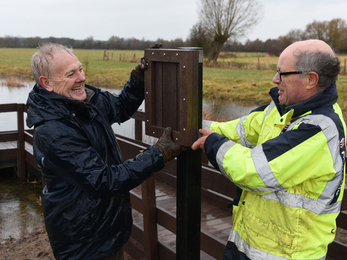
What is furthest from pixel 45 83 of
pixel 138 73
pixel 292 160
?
pixel 292 160

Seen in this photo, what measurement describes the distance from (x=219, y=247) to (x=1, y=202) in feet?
15.3

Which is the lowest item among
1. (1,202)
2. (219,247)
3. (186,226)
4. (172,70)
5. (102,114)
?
(1,202)

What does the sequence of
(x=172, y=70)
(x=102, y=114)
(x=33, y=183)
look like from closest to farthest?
(x=172, y=70) < (x=102, y=114) < (x=33, y=183)

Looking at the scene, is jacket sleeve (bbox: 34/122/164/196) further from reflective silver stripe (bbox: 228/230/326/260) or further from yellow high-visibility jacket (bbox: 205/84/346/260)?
reflective silver stripe (bbox: 228/230/326/260)

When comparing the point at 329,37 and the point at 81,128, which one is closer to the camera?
the point at 81,128

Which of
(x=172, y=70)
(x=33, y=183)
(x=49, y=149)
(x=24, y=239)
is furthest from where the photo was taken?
(x=33, y=183)

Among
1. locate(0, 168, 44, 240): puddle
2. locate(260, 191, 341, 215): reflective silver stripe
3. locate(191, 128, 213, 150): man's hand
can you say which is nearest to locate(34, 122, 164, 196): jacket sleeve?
locate(191, 128, 213, 150): man's hand

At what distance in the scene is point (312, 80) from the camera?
5.87ft

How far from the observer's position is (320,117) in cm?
171

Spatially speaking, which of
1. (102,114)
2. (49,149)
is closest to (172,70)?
(102,114)

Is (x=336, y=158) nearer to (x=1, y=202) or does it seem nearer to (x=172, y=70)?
(x=172, y=70)

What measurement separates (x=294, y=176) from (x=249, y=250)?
0.51 meters

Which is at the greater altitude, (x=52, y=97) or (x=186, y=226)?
(x=52, y=97)

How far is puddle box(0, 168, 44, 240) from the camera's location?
4832 millimetres
